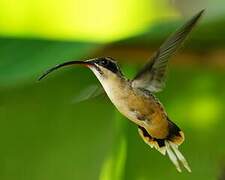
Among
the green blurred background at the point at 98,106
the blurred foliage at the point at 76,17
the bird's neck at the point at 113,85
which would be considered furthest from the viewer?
the blurred foliage at the point at 76,17

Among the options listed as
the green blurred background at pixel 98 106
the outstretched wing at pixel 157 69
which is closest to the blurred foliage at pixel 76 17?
the green blurred background at pixel 98 106

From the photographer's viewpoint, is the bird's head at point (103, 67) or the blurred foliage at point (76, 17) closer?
the bird's head at point (103, 67)

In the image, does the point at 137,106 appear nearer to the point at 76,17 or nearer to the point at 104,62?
the point at 104,62

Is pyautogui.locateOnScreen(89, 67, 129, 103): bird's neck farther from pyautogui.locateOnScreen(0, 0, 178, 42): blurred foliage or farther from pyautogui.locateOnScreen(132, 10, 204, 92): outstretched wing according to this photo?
pyautogui.locateOnScreen(0, 0, 178, 42): blurred foliage

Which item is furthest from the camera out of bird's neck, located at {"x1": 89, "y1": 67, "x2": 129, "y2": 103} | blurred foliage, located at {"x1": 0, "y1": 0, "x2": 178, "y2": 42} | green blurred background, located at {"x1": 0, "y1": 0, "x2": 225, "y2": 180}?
blurred foliage, located at {"x1": 0, "y1": 0, "x2": 178, "y2": 42}

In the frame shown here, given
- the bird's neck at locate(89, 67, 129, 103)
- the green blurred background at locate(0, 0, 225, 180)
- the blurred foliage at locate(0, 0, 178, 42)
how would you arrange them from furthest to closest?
the blurred foliage at locate(0, 0, 178, 42)
the green blurred background at locate(0, 0, 225, 180)
the bird's neck at locate(89, 67, 129, 103)

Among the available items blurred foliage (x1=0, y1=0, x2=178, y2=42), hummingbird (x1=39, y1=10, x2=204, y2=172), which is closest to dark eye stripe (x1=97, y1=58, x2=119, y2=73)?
hummingbird (x1=39, y1=10, x2=204, y2=172)

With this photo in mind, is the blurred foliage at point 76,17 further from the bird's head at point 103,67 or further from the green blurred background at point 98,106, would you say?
the bird's head at point 103,67
